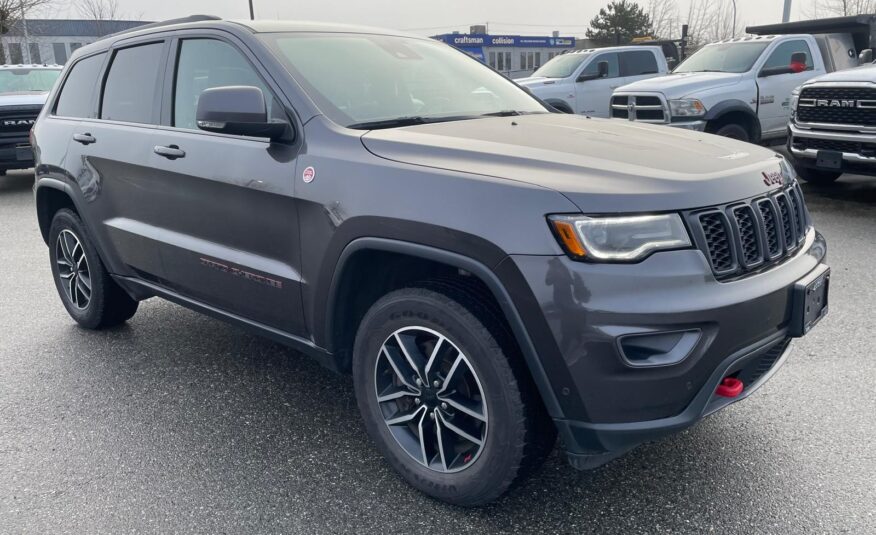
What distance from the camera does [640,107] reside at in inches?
388

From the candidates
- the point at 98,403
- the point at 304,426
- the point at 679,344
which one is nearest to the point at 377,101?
the point at 304,426

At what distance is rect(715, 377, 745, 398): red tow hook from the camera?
2400 mm

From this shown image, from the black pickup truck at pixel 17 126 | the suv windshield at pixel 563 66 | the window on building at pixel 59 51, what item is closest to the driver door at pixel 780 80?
the suv windshield at pixel 563 66

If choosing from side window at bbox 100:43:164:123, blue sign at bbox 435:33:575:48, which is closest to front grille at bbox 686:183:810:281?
side window at bbox 100:43:164:123

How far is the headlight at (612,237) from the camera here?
7.32 ft

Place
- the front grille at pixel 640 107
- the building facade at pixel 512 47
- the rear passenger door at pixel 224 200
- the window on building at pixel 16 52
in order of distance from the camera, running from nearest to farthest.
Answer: the rear passenger door at pixel 224 200
the front grille at pixel 640 107
the window on building at pixel 16 52
the building facade at pixel 512 47

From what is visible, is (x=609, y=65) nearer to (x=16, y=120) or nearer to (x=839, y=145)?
(x=839, y=145)

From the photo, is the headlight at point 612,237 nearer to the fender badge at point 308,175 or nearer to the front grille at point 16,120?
the fender badge at point 308,175

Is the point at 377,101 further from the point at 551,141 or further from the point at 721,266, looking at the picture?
the point at 721,266

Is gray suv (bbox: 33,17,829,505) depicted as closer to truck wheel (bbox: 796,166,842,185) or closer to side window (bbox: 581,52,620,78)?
truck wheel (bbox: 796,166,842,185)

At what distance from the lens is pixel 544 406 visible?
2.49m

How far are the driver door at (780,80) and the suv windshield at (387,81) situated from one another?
23.1ft

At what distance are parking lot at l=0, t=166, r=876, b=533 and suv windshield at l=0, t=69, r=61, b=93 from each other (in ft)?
31.1

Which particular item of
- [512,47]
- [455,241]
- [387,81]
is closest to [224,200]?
[387,81]
